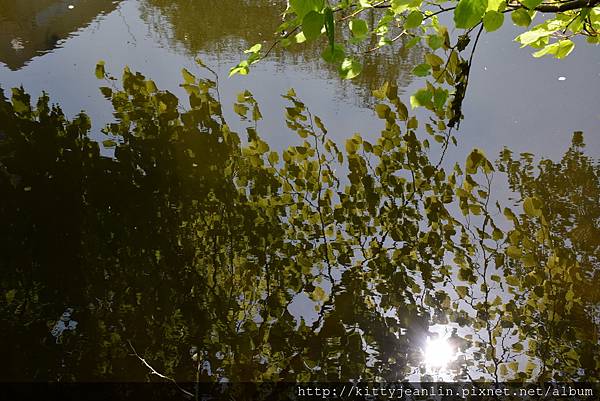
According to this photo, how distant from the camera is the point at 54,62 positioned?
368cm

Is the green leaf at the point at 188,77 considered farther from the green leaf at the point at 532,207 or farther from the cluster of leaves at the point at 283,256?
the green leaf at the point at 532,207

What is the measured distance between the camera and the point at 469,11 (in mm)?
872

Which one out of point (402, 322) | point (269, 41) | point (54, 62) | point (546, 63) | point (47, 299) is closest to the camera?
point (402, 322)

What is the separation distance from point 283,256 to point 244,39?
2.61 meters

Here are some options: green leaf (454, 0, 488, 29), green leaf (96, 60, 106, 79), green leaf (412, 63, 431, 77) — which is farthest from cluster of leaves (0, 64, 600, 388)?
green leaf (454, 0, 488, 29)

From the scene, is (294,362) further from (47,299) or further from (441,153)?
(441,153)

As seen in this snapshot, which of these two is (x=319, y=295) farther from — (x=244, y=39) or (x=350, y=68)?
(x=244, y=39)

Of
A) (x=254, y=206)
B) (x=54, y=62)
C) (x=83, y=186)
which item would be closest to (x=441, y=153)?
(x=254, y=206)

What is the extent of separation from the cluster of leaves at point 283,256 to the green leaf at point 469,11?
44.6 inches

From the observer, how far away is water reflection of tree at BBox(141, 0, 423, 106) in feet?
11.7

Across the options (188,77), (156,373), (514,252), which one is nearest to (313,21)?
(156,373)

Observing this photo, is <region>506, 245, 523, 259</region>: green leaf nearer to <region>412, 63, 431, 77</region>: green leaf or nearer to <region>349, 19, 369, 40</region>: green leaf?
<region>412, 63, 431, 77</region>: green leaf

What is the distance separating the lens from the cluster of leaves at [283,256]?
5.56 ft

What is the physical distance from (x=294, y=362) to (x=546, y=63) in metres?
2.74
